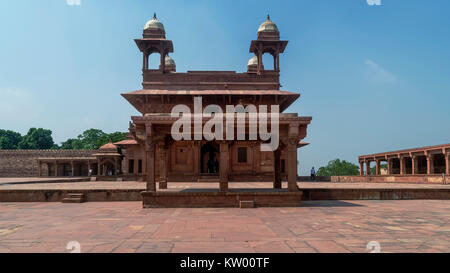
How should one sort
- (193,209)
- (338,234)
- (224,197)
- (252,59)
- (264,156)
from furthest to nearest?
(252,59)
(264,156)
(224,197)
(193,209)
(338,234)

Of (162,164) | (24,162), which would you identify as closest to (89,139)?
(24,162)

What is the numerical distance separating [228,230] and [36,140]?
84871 mm

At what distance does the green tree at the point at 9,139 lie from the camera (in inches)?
2936

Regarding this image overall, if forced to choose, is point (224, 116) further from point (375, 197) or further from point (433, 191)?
point (433, 191)

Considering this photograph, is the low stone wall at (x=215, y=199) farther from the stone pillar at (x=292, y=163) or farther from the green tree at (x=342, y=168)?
the green tree at (x=342, y=168)

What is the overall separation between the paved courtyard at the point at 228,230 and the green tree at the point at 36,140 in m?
78.6

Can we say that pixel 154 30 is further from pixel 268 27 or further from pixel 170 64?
pixel 170 64

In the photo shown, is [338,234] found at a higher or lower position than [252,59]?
lower

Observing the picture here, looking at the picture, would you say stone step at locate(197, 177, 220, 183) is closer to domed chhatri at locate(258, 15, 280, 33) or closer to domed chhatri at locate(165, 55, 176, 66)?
domed chhatri at locate(258, 15, 280, 33)

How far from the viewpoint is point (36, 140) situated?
76438 mm

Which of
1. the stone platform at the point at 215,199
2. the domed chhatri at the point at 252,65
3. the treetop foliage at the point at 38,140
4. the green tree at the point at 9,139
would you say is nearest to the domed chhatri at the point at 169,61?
the domed chhatri at the point at 252,65
